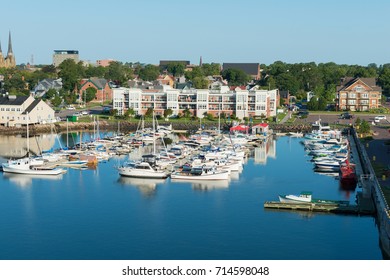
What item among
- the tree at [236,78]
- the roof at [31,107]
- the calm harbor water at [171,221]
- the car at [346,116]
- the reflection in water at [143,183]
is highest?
the tree at [236,78]

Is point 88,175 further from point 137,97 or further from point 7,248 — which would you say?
point 137,97

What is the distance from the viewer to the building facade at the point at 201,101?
52.5m

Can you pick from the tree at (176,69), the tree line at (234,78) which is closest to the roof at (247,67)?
the tree line at (234,78)

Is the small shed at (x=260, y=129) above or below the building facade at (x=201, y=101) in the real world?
below

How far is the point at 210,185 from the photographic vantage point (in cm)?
2731

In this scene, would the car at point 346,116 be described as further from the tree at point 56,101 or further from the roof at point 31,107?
the tree at point 56,101

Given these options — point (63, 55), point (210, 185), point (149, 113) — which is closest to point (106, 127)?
point (149, 113)

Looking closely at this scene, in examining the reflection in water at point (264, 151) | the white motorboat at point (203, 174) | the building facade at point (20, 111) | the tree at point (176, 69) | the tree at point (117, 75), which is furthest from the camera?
the tree at point (176, 69)

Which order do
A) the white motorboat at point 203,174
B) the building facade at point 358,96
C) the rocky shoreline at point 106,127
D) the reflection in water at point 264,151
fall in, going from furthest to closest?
the building facade at point 358,96 < the rocky shoreline at point 106,127 < the reflection in water at point 264,151 < the white motorboat at point 203,174

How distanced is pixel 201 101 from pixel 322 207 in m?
31.9

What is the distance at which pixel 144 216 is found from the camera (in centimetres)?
2200

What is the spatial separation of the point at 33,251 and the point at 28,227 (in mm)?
2704

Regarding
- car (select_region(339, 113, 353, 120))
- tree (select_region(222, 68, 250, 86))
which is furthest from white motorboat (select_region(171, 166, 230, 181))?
tree (select_region(222, 68, 250, 86))

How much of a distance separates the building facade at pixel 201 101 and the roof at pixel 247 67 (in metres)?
38.6
